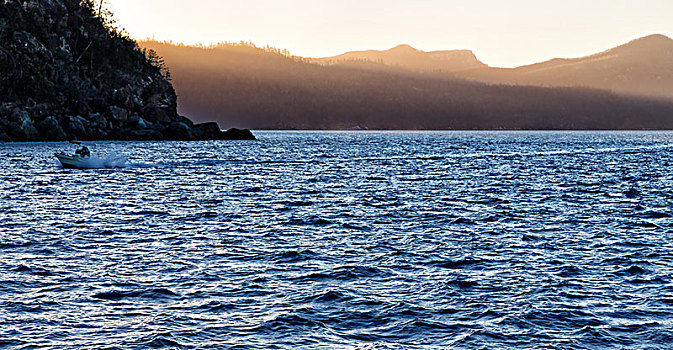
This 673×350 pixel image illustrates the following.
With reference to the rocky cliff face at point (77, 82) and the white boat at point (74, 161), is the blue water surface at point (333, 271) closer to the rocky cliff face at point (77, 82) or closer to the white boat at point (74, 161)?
the white boat at point (74, 161)

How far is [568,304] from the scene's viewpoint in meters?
16.8

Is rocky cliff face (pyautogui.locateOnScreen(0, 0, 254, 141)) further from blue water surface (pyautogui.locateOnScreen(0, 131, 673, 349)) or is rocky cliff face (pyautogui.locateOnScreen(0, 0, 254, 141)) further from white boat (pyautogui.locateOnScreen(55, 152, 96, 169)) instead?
blue water surface (pyautogui.locateOnScreen(0, 131, 673, 349))

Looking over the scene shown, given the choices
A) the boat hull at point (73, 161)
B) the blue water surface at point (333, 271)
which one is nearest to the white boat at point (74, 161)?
the boat hull at point (73, 161)

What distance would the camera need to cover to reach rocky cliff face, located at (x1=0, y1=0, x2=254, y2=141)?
12975 cm

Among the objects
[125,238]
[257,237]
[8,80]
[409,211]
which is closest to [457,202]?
[409,211]

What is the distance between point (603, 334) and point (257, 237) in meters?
15.6

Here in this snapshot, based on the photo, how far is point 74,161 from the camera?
223ft

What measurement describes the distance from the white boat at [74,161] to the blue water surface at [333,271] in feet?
80.1

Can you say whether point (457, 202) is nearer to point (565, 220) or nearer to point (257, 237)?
point (565, 220)

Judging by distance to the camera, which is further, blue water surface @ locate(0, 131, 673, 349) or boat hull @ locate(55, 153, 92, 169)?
boat hull @ locate(55, 153, 92, 169)

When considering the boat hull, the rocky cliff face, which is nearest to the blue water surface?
the boat hull

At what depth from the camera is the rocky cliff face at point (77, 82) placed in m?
130

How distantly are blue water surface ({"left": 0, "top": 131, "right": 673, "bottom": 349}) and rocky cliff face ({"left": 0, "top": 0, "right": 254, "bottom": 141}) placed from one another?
9440cm

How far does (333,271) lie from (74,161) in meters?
54.7
